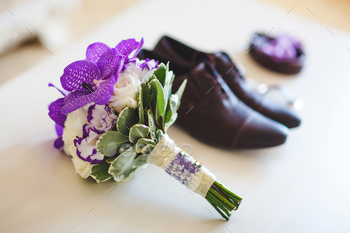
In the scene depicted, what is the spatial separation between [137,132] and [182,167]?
97 mm

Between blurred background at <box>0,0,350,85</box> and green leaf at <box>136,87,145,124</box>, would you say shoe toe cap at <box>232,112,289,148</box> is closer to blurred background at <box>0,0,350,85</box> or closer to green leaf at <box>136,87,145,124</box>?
green leaf at <box>136,87,145,124</box>

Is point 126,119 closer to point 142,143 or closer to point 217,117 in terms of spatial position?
point 142,143

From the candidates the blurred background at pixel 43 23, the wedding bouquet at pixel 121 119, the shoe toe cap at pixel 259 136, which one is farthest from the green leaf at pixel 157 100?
the blurred background at pixel 43 23

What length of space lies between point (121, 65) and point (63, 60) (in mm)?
437

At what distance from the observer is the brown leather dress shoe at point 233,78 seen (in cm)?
71

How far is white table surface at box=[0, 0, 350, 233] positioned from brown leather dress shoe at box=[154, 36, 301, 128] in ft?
0.17

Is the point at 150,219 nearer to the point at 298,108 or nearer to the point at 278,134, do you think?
the point at 278,134

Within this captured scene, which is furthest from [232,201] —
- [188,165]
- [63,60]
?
[63,60]

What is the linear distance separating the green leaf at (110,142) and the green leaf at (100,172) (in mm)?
29

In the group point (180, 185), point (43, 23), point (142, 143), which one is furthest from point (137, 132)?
point (43, 23)

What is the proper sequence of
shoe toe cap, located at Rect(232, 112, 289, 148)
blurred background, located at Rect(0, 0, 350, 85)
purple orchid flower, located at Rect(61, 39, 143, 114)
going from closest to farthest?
purple orchid flower, located at Rect(61, 39, 143, 114)
shoe toe cap, located at Rect(232, 112, 289, 148)
blurred background, located at Rect(0, 0, 350, 85)

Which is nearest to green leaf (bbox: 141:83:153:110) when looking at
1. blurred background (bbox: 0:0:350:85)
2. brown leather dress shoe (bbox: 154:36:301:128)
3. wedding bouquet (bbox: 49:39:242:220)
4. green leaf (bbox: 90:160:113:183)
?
wedding bouquet (bbox: 49:39:242:220)

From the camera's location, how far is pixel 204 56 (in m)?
0.72

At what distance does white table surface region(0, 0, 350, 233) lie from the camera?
0.51 m
